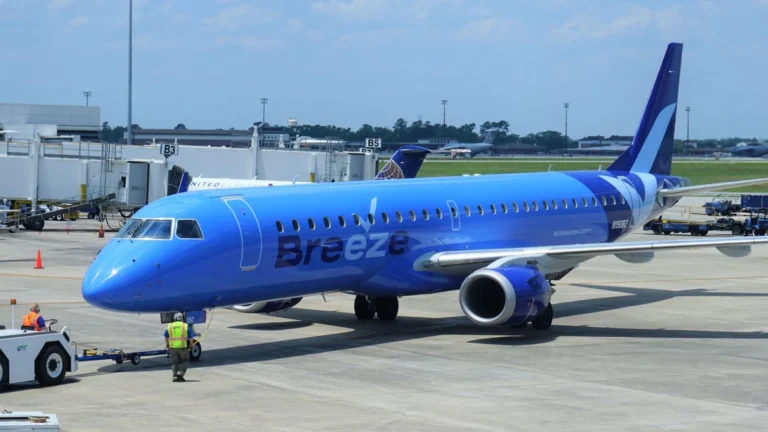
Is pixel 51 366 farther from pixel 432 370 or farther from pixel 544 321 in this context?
pixel 544 321

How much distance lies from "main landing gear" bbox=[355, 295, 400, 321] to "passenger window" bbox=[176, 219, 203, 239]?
7.77 meters

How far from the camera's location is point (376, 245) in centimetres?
2806

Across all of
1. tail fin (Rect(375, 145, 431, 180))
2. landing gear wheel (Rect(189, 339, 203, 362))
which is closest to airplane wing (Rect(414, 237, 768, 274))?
landing gear wheel (Rect(189, 339, 203, 362))

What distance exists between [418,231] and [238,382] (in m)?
8.58

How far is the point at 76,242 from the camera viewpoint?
187ft

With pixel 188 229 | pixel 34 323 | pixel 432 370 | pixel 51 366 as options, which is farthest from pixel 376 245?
pixel 51 366

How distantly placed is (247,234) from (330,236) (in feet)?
8.29

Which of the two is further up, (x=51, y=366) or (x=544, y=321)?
(x=544, y=321)

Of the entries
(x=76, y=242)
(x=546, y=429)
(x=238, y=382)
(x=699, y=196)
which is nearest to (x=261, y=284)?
(x=238, y=382)

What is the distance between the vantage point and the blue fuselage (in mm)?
23797

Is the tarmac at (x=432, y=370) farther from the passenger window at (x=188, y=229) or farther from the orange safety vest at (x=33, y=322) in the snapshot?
the passenger window at (x=188, y=229)

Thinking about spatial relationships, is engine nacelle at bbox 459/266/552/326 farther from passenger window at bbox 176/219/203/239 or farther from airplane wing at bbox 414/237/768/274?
passenger window at bbox 176/219/203/239

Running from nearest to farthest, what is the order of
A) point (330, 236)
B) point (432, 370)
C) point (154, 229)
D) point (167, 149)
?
point (432, 370) → point (154, 229) → point (330, 236) → point (167, 149)

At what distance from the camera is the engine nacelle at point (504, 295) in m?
Answer: 27.3
